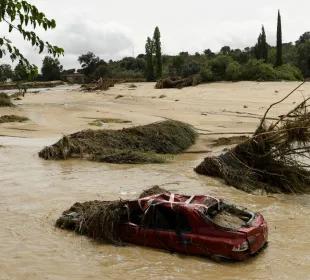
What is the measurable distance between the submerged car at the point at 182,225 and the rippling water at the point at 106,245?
7.4 inches

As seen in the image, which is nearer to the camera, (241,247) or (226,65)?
(241,247)

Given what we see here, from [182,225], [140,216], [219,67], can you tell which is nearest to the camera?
[182,225]

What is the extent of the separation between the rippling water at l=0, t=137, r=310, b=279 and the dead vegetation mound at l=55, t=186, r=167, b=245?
0.15 metres

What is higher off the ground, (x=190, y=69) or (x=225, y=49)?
(x=225, y=49)

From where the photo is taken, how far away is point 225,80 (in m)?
43.2

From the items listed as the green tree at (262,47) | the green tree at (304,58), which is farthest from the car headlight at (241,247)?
the green tree at (262,47)

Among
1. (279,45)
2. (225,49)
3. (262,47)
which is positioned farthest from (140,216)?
(225,49)

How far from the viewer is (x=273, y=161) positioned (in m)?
12.2

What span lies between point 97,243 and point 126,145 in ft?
32.0

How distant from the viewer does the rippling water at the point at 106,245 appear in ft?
22.8

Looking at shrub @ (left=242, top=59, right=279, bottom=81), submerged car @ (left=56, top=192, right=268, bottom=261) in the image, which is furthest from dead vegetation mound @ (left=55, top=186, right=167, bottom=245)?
shrub @ (left=242, top=59, right=279, bottom=81)

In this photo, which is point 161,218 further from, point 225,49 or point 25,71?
point 225,49

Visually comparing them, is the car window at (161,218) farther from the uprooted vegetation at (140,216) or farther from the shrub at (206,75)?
the shrub at (206,75)

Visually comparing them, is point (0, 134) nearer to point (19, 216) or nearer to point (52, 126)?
point (52, 126)
